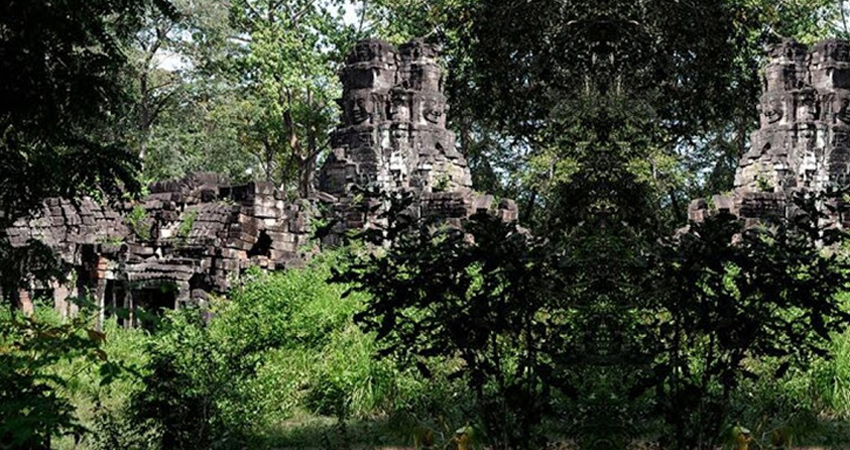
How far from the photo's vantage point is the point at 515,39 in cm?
744

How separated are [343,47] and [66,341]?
2606 centimetres

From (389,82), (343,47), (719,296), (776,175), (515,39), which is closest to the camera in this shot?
(719,296)

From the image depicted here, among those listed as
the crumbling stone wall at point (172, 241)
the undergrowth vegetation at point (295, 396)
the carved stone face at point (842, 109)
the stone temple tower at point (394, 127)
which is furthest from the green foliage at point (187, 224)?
the carved stone face at point (842, 109)

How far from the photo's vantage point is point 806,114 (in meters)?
20.0

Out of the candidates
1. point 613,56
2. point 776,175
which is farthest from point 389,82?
point 613,56

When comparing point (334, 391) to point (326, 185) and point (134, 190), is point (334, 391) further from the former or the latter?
point (326, 185)

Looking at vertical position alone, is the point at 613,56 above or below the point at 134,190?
above

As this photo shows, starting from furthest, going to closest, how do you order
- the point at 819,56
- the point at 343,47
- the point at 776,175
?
the point at 343,47 < the point at 819,56 < the point at 776,175

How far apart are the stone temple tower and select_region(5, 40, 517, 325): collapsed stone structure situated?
0.09 ft

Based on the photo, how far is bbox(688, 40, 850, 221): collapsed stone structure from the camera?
1961 cm

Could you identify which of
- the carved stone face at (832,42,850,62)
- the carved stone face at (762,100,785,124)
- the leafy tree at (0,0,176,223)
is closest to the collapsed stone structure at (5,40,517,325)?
the leafy tree at (0,0,176,223)

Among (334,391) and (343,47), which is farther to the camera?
(343,47)

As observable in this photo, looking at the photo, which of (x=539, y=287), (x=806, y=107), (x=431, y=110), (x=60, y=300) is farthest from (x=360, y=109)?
(x=539, y=287)

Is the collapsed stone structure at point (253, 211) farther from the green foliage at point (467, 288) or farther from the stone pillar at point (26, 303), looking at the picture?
the green foliage at point (467, 288)
